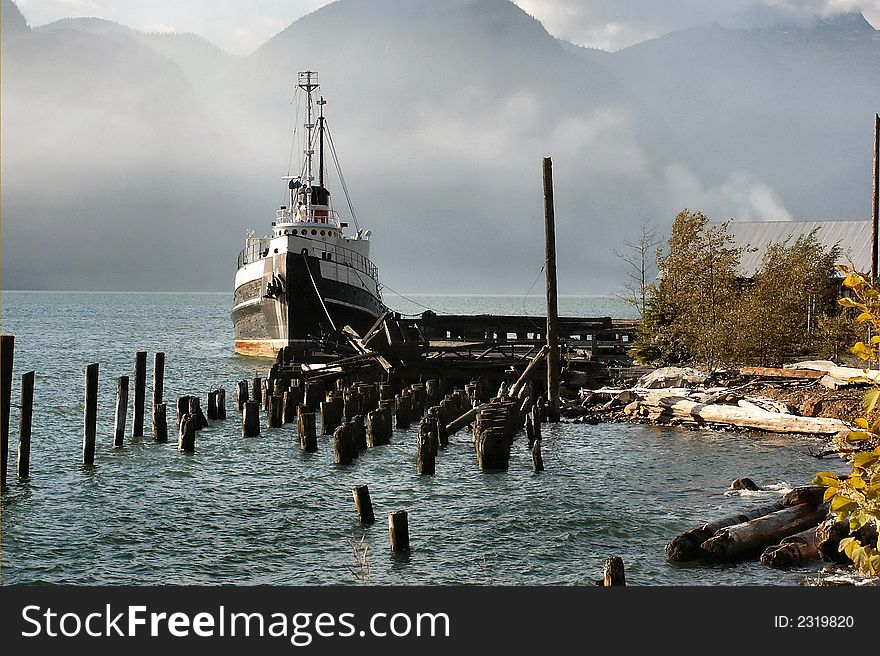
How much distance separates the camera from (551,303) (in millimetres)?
25875

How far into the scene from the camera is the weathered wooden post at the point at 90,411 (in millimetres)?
21008

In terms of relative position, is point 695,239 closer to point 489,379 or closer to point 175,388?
point 489,379

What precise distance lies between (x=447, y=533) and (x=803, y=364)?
642 inches

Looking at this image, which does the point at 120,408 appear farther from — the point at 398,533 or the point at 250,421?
the point at 398,533

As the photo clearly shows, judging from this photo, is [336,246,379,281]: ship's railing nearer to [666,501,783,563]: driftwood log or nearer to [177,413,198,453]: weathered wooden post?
[177,413,198,453]: weathered wooden post

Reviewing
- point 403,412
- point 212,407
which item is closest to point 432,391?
point 403,412

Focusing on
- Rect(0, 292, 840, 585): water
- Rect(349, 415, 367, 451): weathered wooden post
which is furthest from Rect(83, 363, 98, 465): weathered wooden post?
Rect(349, 415, 367, 451): weathered wooden post

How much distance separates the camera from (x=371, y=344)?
3688cm

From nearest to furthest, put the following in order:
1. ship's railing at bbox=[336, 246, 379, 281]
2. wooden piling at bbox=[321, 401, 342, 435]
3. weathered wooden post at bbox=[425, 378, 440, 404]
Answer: wooden piling at bbox=[321, 401, 342, 435], weathered wooden post at bbox=[425, 378, 440, 404], ship's railing at bbox=[336, 246, 379, 281]

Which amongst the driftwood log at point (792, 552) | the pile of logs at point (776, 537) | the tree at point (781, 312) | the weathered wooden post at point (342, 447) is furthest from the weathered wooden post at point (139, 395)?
the tree at point (781, 312)

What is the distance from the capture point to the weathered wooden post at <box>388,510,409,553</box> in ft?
46.5

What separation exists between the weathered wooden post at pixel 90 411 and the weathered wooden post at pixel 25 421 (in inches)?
54.6

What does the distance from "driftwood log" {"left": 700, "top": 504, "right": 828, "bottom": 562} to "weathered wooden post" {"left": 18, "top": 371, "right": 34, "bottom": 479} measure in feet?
42.5

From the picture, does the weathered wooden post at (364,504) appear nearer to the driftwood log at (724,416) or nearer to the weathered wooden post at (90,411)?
the weathered wooden post at (90,411)
